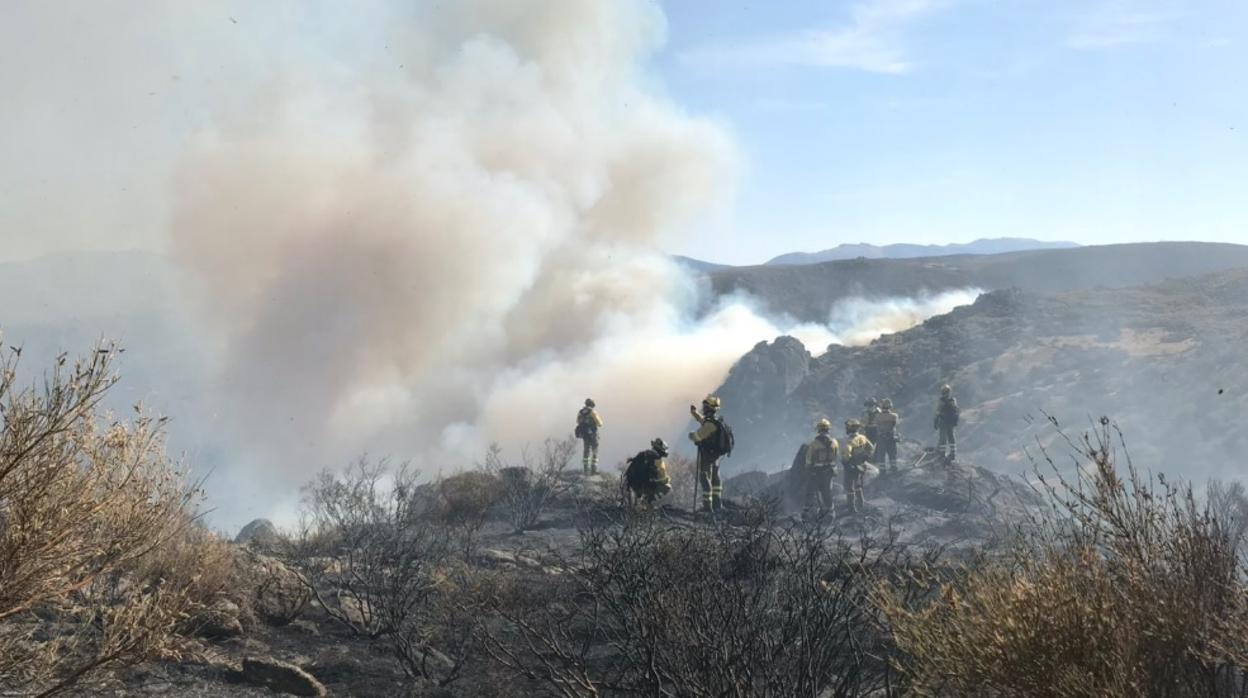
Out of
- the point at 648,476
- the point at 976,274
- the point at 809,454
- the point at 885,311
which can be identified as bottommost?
the point at 809,454

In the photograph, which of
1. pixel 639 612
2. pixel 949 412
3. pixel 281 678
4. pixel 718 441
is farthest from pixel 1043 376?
pixel 639 612

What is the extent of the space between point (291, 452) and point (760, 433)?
66.8ft

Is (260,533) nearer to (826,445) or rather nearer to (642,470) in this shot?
(642,470)

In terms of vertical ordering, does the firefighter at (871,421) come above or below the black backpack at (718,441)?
below

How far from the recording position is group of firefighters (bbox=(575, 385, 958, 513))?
12680 mm

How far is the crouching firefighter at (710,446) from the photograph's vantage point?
13242 mm

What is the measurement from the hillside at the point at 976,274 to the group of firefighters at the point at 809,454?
44.5 meters

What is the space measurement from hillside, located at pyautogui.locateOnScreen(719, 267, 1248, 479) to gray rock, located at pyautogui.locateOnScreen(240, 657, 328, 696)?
702 inches

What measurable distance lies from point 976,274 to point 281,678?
237 feet

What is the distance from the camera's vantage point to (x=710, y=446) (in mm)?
13359

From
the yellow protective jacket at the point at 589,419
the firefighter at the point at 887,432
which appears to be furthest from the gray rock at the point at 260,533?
the firefighter at the point at 887,432

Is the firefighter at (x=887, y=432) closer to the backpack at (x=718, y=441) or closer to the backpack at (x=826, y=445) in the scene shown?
the backpack at (x=826, y=445)

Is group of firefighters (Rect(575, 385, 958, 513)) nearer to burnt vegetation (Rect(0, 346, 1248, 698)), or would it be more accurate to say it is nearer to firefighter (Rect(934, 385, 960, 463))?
firefighter (Rect(934, 385, 960, 463))

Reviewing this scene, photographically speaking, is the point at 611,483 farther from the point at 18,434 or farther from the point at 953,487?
the point at 18,434
